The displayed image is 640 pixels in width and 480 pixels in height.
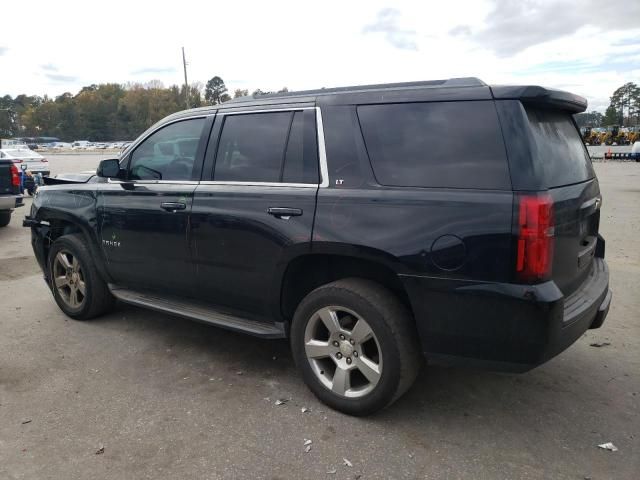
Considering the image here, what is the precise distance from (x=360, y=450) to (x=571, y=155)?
216 cm

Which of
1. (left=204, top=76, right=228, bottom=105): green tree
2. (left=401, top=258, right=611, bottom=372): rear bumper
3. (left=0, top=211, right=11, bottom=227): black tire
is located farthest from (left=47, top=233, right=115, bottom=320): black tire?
(left=204, top=76, right=228, bottom=105): green tree

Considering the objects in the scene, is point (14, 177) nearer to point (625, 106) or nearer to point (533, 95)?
point (533, 95)

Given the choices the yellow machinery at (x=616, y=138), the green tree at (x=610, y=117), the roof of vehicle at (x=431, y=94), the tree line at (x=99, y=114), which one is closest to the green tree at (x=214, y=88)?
the tree line at (x=99, y=114)

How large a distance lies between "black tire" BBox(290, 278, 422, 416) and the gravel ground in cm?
16

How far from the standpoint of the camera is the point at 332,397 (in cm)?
334

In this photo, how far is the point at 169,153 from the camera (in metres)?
4.31

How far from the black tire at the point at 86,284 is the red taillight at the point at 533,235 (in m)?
3.69

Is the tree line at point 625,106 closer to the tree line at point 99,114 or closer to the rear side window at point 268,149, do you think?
the tree line at point 99,114

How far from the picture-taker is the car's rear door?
3.37 meters

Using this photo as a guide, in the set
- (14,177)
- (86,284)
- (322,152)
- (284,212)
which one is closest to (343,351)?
(284,212)

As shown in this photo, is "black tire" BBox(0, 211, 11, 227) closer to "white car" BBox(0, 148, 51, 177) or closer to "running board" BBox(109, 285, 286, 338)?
"running board" BBox(109, 285, 286, 338)

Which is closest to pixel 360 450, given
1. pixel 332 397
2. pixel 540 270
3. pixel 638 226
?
pixel 332 397

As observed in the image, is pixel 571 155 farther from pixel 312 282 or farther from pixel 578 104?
pixel 312 282

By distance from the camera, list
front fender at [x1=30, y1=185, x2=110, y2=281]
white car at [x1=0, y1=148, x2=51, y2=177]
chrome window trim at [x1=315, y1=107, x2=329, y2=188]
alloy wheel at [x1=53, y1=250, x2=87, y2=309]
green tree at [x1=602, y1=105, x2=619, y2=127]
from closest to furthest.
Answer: chrome window trim at [x1=315, y1=107, x2=329, y2=188] < front fender at [x1=30, y1=185, x2=110, y2=281] < alloy wheel at [x1=53, y1=250, x2=87, y2=309] < white car at [x1=0, y1=148, x2=51, y2=177] < green tree at [x1=602, y1=105, x2=619, y2=127]
